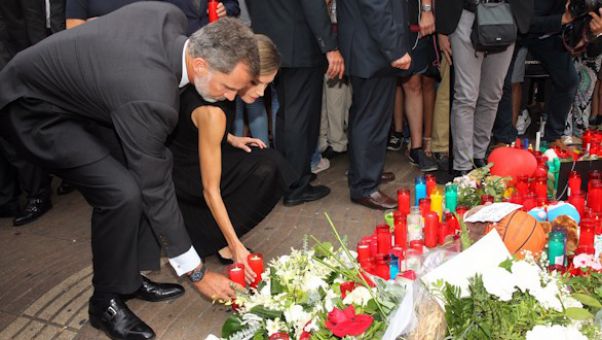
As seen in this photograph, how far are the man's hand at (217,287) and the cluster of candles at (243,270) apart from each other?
0.03 m

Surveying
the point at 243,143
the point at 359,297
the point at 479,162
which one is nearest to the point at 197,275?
the point at 359,297

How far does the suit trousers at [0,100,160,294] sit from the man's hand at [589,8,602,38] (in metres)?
3.89

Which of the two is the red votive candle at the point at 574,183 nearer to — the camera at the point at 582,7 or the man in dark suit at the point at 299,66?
the man in dark suit at the point at 299,66

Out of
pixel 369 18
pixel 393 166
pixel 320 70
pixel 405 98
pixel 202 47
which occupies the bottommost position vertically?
pixel 393 166

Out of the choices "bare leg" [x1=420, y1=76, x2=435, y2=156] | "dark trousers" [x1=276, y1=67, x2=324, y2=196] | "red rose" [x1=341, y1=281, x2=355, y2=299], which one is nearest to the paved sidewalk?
"bare leg" [x1=420, y1=76, x2=435, y2=156]

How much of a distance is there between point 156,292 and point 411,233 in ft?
4.49

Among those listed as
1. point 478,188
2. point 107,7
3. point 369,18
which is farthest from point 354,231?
point 107,7

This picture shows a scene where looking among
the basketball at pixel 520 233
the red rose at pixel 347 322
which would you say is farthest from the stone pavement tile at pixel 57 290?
the basketball at pixel 520 233

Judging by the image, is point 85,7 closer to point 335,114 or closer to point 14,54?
point 14,54

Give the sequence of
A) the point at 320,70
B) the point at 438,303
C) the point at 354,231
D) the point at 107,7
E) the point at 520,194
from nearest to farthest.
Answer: the point at 438,303
the point at 520,194
the point at 107,7
the point at 354,231
the point at 320,70

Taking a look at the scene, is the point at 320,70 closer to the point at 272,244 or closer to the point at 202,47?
the point at 272,244

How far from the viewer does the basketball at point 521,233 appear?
2.36 m

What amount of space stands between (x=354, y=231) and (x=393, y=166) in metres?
1.42

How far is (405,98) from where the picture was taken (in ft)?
16.4
